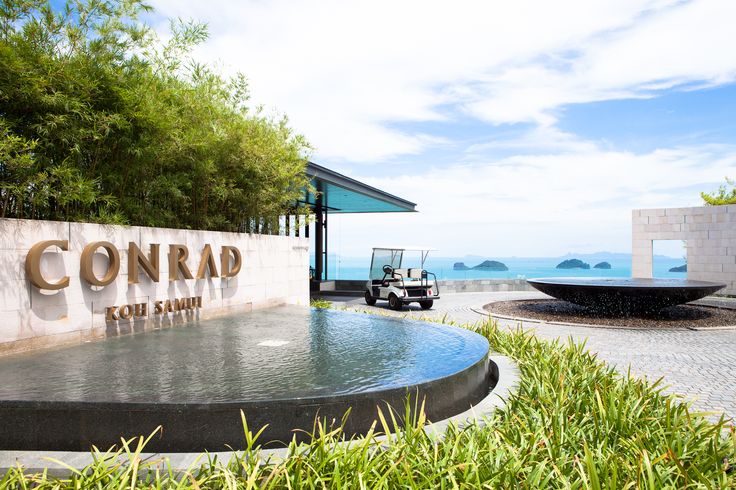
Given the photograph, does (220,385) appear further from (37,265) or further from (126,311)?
(126,311)

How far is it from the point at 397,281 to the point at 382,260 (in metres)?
0.95

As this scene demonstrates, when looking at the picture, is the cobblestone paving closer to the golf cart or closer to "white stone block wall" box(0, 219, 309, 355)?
the golf cart

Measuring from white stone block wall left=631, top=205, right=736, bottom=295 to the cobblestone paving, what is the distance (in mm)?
9461

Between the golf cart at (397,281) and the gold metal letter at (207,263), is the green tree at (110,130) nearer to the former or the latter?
the gold metal letter at (207,263)

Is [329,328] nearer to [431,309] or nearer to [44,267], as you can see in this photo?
[44,267]

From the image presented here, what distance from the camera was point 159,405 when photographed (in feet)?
10.7

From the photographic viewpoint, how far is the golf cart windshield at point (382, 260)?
14055mm

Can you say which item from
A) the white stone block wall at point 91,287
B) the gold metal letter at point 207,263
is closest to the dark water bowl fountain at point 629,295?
the white stone block wall at point 91,287

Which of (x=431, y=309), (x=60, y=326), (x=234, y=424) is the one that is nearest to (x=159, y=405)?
(x=234, y=424)

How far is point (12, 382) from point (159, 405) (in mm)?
1488

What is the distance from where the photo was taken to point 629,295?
11.3 metres

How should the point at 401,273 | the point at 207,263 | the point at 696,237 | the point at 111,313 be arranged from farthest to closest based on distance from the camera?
the point at 696,237, the point at 401,273, the point at 207,263, the point at 111,313

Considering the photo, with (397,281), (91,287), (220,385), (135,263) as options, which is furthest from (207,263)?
(397,281)

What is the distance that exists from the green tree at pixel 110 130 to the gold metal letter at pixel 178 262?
0.48 m
